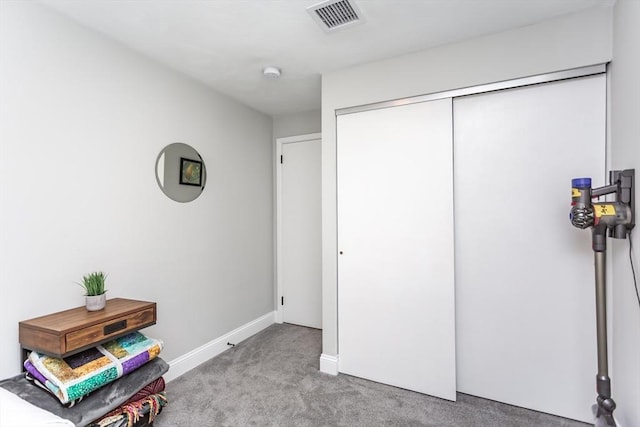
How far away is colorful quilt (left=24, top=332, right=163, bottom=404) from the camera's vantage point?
4.47 ft

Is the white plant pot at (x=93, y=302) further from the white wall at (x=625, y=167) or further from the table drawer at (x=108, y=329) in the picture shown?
the white wall at (x=625, y=167)

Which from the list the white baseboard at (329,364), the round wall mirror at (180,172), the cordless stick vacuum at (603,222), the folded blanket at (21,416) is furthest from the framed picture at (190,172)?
the cordless stick vacuum at (603,222)

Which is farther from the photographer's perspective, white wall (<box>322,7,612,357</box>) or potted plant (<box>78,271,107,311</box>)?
white wall (<box>322,7,612,357</box>)

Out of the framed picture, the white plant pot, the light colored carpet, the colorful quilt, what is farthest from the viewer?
the framed picture

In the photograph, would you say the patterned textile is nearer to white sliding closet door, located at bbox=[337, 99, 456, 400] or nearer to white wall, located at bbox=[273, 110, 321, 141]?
white sliding closet door, located at bbox=[337, 99, 456, 400]

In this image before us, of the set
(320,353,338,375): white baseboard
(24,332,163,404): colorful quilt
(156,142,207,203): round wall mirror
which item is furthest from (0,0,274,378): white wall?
(320,353,338,375): white baseboard

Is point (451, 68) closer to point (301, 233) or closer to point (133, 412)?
point (301, 233)

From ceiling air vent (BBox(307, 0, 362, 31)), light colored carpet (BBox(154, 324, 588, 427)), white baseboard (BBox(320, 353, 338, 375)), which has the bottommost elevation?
light colored carpet (BBox(154, 324, 588, 427))

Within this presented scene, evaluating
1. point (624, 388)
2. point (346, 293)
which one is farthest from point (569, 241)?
point (346, 293)

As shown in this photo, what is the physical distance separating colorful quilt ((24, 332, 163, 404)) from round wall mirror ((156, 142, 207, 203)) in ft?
3.84

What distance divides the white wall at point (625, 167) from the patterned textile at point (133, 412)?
236 centimetres

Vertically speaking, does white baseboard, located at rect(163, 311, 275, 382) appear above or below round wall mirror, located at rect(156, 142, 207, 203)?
below

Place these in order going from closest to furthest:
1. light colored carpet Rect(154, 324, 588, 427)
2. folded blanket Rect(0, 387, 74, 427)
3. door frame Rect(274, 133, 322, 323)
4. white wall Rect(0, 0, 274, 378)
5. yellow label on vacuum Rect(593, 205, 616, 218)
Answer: folded blanket Rect(0, 387, 74, 427) < yellow label on vacuum Rect(593, 205, 616, 218) < white wall Rect(0, 0, 274, 378) < light colored carpet Rect(154, 324, 588, 427) < door frame Rect(274, 133, 322, 323)

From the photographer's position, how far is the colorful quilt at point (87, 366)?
1.36m
